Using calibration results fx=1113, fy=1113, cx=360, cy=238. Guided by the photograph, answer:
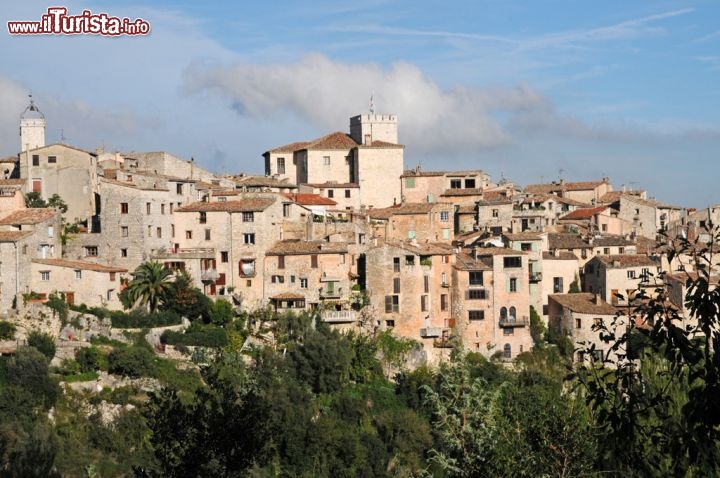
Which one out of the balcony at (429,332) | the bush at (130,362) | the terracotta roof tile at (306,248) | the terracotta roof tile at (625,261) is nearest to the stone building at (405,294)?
the balcony at (429,332)

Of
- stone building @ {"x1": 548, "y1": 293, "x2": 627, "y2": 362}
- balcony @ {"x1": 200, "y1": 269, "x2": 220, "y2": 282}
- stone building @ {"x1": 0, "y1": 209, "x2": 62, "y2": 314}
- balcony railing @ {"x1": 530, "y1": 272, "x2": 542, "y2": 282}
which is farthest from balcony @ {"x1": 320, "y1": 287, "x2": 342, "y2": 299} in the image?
stone building @ {"x1": 0, "y1": 209, "x2": 62, "y2": 314}

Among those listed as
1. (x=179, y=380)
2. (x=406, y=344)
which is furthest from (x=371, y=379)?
(x=179, y=380)

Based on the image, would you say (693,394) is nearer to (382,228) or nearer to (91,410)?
(91,410)

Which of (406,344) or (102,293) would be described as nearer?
(102,293)

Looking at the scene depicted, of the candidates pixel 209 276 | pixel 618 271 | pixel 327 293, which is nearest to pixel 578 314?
pixel 618 271

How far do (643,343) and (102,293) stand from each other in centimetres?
3621

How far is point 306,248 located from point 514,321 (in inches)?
402

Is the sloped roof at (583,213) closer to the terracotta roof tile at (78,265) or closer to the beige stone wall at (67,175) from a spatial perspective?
the beige stone wall at (67,175)

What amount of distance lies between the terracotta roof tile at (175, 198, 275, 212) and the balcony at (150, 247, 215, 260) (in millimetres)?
1863

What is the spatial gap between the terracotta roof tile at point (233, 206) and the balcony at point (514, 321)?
12.0 metres

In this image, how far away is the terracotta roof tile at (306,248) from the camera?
49.5 metres

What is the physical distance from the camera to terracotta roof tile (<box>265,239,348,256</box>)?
49531 millimetres

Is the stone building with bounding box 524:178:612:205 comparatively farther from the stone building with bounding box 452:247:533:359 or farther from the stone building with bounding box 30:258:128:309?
the stone building with bounding box 30:258:128:309

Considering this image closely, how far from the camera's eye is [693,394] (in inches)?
417
